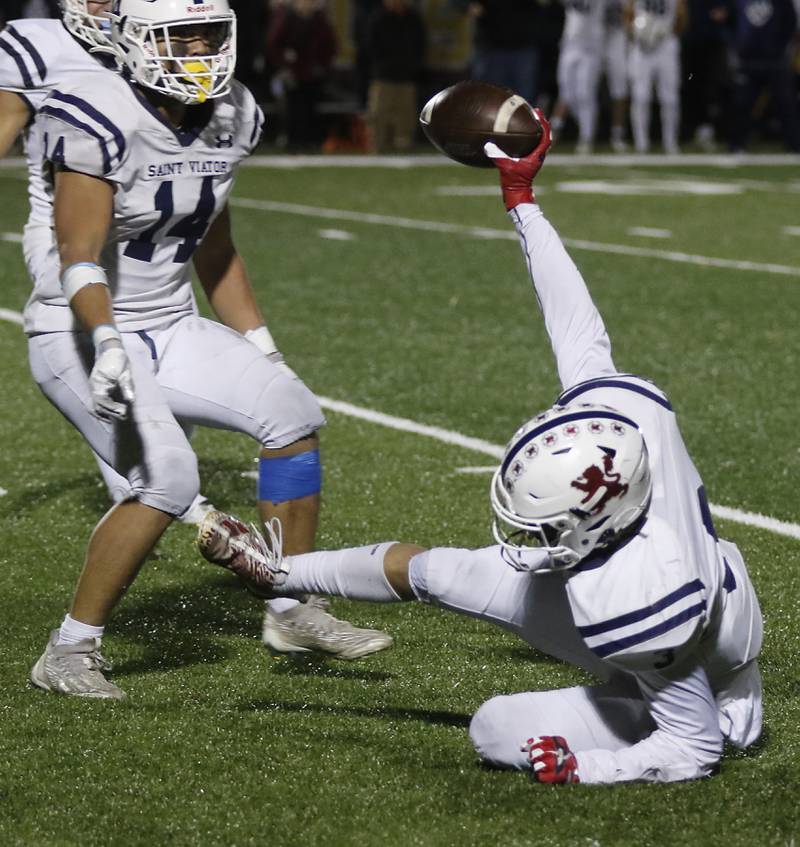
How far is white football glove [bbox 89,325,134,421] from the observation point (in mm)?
3695

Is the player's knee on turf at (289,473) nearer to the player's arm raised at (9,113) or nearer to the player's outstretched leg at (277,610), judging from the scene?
the player's outstretched leg at (277,610)

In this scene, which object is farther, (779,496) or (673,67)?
(673,67)

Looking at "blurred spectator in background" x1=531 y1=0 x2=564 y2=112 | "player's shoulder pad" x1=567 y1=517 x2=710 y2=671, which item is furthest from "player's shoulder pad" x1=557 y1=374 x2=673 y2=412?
"blurred spectator in background" x1=531 y1=0 x2=564 y2=112

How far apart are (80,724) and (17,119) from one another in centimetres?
200

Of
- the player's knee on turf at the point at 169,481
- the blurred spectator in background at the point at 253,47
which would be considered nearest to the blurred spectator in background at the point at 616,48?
the blurred spectator in background at the point at 253,47

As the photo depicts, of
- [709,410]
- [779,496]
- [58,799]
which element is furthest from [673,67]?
[58,799]

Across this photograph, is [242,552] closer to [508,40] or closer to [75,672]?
[75,672]

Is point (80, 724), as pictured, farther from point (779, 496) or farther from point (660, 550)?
point (779, 496)

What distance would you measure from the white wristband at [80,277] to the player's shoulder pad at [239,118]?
0.56 metres

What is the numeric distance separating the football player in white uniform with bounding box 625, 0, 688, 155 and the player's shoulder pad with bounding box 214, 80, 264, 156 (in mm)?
13870

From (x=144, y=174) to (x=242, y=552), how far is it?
1.01 metres

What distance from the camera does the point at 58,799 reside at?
3.42 m

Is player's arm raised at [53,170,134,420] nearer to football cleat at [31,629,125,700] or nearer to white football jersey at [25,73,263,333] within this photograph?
white football jersey at [25,73,263,333]

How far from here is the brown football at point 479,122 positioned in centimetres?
397
